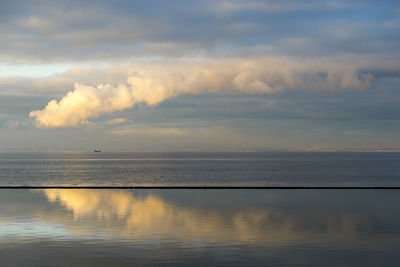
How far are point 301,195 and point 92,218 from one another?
72.7 feet

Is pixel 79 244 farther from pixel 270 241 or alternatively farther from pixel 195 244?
pixel 270 241

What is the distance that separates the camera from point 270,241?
20.6 meters

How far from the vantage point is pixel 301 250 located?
61.7ft

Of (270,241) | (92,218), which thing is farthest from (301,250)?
(92,218)

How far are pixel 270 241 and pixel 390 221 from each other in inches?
378

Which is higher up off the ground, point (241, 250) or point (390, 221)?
point (390, 221)

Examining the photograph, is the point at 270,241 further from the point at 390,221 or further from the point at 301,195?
the point at 301,195

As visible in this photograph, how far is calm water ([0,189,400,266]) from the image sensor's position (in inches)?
686

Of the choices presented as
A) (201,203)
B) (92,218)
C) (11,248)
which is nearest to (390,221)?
(201,203)

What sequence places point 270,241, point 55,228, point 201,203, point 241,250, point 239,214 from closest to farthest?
point 241,250 < point 270,241 < point 55,228 < point 239,214 < point 201,203

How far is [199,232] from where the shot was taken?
901 inches

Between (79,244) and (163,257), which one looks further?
(79,244)

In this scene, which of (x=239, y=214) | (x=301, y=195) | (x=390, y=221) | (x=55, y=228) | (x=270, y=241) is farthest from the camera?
(x=301, y=195)

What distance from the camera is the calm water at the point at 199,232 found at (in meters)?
17.4
